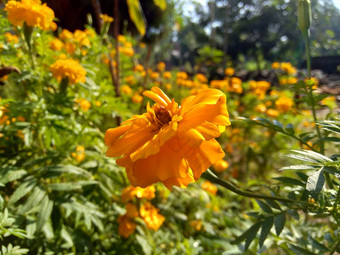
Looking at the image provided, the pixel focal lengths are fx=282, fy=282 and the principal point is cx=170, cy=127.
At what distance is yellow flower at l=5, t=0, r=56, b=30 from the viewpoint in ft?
2.84

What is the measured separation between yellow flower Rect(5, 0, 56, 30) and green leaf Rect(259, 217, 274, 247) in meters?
0.88

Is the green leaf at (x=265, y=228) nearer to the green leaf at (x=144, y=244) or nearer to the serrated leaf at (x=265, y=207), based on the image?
the serrated leaf at (x=265, y=207)

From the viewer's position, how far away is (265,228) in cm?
60

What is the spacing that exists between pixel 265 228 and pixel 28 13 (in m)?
0.91

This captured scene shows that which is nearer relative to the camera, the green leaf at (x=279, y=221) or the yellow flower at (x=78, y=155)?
the green leaf at (x=279, y=221)

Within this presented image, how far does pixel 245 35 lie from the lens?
48.1 ft

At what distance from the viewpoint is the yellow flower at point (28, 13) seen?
87 cm

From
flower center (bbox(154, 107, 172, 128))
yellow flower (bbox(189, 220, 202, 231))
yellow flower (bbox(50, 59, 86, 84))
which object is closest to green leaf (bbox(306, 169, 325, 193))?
flower center (bbox(154, 107, 172, 128))

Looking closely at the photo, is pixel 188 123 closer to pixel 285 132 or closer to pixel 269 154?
pixel 285 132

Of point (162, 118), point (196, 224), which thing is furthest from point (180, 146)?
point (196, 224)

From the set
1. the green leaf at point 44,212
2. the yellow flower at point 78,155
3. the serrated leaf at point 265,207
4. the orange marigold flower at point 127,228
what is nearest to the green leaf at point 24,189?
the green leaf at point 44,212

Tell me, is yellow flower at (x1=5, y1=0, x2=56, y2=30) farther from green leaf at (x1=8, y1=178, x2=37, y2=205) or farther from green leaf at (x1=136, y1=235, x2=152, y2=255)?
green leaf at (x1=136, y1=235, x2=152, y2=255)

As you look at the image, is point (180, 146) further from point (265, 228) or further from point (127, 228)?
point (127, 228)

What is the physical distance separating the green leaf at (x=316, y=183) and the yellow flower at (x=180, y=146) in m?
0.14
